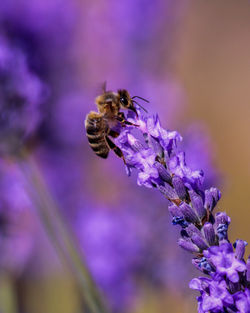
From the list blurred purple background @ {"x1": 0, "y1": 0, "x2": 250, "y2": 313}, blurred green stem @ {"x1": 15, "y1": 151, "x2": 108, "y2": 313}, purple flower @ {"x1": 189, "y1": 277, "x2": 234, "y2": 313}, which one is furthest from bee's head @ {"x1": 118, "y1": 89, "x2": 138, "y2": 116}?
purple flower @ {"x1": 189, "y1": 277, "x2": 234, "y2": 313}

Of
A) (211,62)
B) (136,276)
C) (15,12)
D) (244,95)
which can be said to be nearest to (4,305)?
(136,276)

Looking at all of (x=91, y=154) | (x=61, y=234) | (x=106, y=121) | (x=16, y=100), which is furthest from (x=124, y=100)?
(x=91, y=154)

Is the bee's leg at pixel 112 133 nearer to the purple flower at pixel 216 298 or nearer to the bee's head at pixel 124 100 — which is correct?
the bee's head at pixel 124 100

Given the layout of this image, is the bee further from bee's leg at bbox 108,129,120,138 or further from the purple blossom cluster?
the purple blossom cluster

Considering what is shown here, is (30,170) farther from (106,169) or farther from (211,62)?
(211,62)

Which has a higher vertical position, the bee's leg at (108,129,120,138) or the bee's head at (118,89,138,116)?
A: the bee's head at (118,89,138,116)

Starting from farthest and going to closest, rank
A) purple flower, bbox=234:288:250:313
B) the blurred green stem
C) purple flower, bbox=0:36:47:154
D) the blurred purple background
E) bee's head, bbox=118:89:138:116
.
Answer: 1. the blurred purple background
2. purple flower, bbox=0:36:47:154
3. the blurred green stem
4. bee's head, bbox=118:89:138:116
5. purple flower, bbox=234:288:250:313

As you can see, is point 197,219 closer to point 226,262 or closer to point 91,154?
point 226,262
